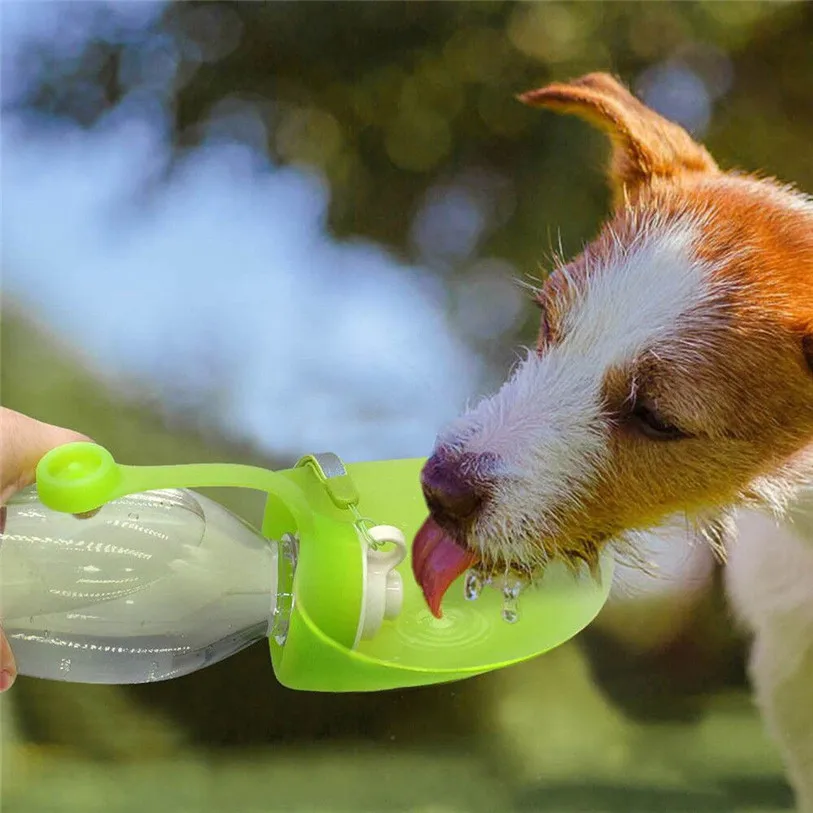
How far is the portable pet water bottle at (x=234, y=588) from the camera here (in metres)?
1.02

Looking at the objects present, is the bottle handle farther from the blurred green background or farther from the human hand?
the blurred green background

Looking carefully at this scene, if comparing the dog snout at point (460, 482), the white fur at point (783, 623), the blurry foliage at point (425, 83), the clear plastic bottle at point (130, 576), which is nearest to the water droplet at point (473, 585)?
the dog snout at point (460, 482)

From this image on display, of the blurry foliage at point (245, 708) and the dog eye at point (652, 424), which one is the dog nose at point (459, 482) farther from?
the blurry foliage at point (245, 708)

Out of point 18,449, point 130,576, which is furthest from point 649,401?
point 18,449

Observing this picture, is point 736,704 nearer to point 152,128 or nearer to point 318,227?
point 318,227

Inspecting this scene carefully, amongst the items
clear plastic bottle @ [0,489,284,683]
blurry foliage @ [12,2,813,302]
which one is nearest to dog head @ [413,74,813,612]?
clear plastic bottle @ [0,489,284,683]

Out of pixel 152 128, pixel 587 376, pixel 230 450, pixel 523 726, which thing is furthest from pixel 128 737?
pixel 152 128

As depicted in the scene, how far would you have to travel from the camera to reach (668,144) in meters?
1.31

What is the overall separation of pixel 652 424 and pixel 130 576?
2.24 ft

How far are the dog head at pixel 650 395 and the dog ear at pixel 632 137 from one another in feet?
0.29

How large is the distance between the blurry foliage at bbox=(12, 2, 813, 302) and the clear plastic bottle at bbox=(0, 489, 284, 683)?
35.6 inches

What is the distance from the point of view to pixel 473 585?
1262 mm

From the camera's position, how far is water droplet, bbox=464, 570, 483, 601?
4.08 feet

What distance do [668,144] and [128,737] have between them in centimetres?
135
